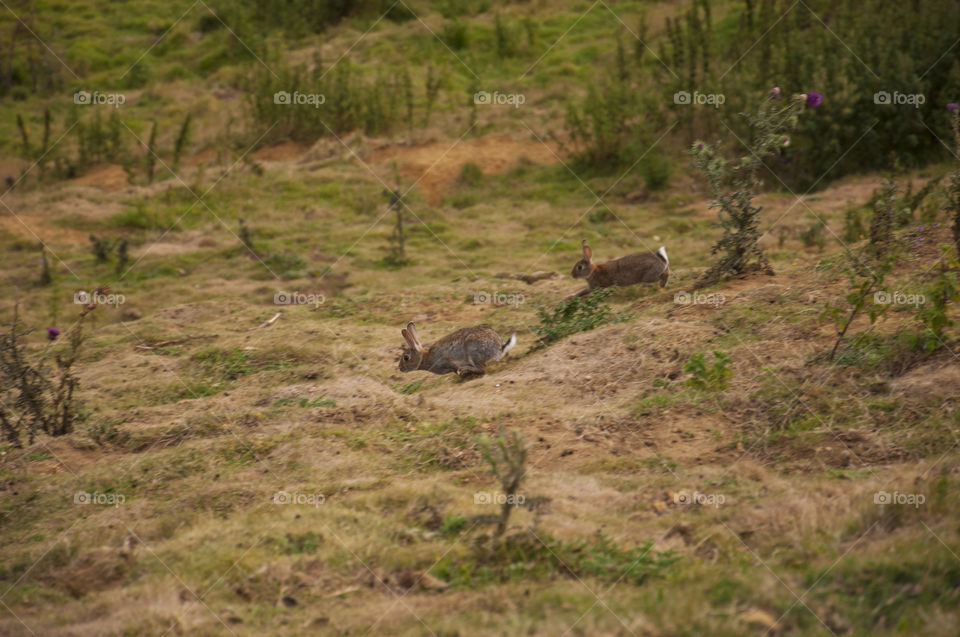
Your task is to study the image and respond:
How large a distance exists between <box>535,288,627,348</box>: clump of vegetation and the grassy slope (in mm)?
252

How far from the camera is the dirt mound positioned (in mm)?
16156

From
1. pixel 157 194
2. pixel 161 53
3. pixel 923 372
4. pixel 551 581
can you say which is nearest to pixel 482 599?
pixel 551 581

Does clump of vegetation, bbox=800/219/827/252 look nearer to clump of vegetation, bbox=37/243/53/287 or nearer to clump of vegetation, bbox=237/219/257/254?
clump of vegetation, bbox=237/219/257/254

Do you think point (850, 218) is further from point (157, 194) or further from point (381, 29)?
point (381, 29)

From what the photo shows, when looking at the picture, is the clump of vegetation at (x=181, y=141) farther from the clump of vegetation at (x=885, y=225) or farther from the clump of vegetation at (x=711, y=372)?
the clump of vegetation at (x=711, y=372)

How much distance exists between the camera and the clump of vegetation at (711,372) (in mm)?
6094

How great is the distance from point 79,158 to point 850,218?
15.6m

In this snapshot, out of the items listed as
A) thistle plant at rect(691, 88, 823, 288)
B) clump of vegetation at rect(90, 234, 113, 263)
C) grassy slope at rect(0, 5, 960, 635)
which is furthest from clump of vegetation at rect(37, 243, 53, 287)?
thistle plant at rect(691, 88, 823, 288)

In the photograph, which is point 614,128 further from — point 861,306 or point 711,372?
point 711,372

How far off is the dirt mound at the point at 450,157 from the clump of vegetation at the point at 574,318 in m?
7.82

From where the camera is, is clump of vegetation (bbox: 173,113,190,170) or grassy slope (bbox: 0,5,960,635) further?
clump of vegetation (bbox: 173,113,190,170)

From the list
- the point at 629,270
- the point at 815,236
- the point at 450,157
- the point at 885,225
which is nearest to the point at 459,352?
the point at 629,270

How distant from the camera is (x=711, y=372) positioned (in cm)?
612

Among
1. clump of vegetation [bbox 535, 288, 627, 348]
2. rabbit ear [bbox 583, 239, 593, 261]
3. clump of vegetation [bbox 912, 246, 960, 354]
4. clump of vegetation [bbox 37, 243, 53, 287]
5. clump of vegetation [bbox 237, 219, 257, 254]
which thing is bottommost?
clump of vegetation [bbox 37, 243, 53, 287]
